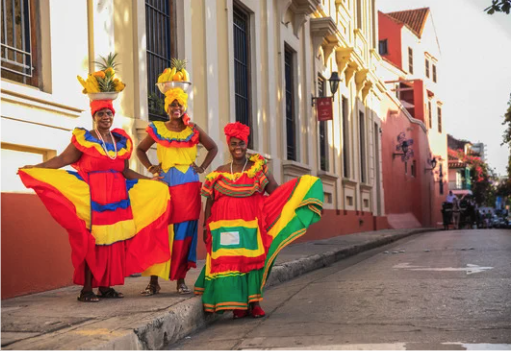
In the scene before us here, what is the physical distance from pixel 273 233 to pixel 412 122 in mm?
34619

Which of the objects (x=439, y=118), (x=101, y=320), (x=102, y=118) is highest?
(x=439, y=118)

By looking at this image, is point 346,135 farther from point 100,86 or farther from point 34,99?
point 100,86

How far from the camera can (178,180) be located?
671 centimetres

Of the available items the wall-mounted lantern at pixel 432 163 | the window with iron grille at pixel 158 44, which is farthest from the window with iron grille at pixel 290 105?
the wall-mounted lantern at pixel 432 163

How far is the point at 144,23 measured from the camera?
9398 mm

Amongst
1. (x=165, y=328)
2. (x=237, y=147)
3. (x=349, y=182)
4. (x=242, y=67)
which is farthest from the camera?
(x=349, y=182)

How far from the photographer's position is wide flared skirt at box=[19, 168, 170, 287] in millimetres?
5965

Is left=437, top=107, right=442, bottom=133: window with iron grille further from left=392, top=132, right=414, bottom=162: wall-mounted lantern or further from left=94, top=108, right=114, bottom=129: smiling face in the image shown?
left=94, top=108, right=114, bottom=129: smiling face

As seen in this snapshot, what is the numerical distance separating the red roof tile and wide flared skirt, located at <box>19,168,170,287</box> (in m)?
43.5

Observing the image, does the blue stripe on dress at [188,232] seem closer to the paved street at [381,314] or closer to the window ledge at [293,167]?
the paved street at [381,314]

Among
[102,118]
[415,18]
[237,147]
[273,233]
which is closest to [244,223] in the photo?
[273,233]

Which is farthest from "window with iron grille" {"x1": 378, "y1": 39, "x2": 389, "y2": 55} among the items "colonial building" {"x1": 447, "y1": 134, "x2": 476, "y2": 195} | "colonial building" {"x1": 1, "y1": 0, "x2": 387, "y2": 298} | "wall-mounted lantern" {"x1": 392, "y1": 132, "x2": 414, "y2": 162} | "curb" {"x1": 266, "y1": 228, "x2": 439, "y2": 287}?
"curb" {"x1": 266, "y1": 228, "x2": 439, "y2": 287}

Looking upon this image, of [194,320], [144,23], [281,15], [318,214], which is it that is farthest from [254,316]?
[281,15]

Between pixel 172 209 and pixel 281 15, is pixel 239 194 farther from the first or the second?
pixel 281 15
